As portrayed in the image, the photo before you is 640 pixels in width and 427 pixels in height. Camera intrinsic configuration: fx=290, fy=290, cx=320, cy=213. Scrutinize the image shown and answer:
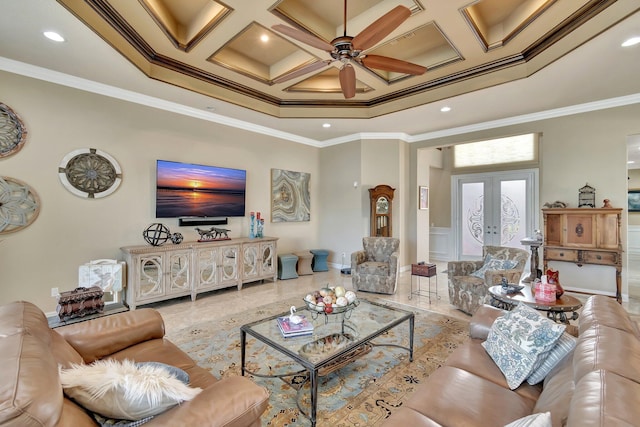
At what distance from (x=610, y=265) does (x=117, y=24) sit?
6.59 meters

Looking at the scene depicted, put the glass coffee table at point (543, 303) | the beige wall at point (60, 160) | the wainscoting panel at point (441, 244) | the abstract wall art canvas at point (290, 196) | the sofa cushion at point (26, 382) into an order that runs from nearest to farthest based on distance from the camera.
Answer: the sofa cushion at point (26, 382), the glass coffee table at point (543, 303), the beige wall at point (60, 160), the abstract wall art canvas at point (290, 196), the wainscoting panel at point (441, 244)

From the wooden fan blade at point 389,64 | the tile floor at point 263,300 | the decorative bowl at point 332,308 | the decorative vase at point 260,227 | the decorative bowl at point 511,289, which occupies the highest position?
the wooden fan blade at point 389,64

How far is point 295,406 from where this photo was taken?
1.99 m

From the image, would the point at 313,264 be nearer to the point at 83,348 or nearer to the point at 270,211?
the point at 270,211

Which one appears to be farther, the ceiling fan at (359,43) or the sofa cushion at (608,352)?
the ceiling fan at (359,43)

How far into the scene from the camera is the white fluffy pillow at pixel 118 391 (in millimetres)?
1007

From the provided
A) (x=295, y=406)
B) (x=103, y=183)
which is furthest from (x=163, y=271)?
(x=295, y=406)

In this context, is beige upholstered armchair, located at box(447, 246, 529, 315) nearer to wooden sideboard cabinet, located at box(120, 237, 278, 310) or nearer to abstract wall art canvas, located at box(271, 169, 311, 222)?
wooden sideboard cabinet, located at box(120, 237, 278, 310)

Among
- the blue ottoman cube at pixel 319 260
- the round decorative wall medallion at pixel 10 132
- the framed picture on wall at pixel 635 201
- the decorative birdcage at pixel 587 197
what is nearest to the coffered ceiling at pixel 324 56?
the round decorative wall medallion at pixel 10 132

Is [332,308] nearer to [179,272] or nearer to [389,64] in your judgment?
[389,64]

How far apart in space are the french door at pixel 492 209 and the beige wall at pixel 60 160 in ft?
19.5

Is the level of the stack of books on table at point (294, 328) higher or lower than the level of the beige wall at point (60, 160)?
lower

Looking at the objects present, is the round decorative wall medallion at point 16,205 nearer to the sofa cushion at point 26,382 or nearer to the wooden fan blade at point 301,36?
the sofa cushion at point 26,382

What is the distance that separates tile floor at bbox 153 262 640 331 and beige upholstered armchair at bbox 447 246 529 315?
0.20 m
